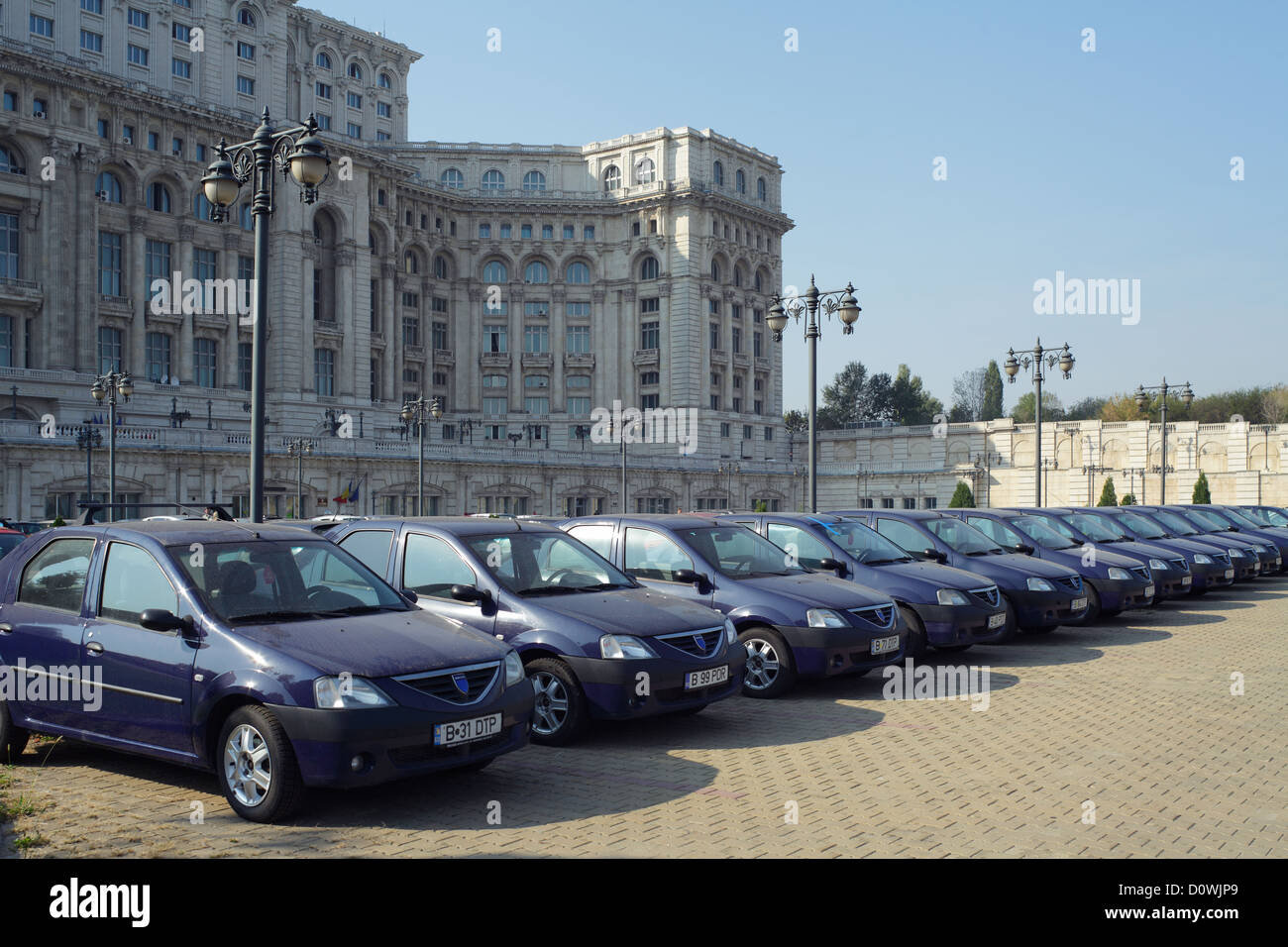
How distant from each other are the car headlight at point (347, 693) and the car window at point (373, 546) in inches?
130

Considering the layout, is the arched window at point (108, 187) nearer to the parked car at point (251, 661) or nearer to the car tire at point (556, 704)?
the parked car at point (251, 661)

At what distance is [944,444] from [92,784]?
305 feet

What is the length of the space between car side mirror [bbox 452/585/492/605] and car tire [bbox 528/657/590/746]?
660mm

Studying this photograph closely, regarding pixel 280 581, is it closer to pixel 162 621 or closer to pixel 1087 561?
pixel 162 621

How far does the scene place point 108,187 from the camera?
6153 centimetres

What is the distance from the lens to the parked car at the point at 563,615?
8352mm

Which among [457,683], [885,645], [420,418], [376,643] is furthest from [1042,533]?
[420,418]

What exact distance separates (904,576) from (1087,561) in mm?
5500

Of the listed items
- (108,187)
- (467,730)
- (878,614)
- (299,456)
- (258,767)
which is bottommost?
(258,767)

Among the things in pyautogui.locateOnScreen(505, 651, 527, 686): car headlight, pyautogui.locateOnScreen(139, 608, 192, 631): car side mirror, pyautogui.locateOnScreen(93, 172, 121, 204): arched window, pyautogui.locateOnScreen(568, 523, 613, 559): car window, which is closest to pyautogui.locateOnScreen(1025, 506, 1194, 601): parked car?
pyautogui.locateOnScreen(568, 523, 613, 559): car window

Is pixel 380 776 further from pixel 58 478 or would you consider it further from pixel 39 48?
pixel 39 48

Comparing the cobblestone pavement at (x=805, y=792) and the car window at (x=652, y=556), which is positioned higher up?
the car window at (x=652, y=556)

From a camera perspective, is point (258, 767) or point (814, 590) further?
point (814, 590)

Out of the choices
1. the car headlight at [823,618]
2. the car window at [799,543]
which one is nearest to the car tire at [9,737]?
the car headlight at [823,618]
